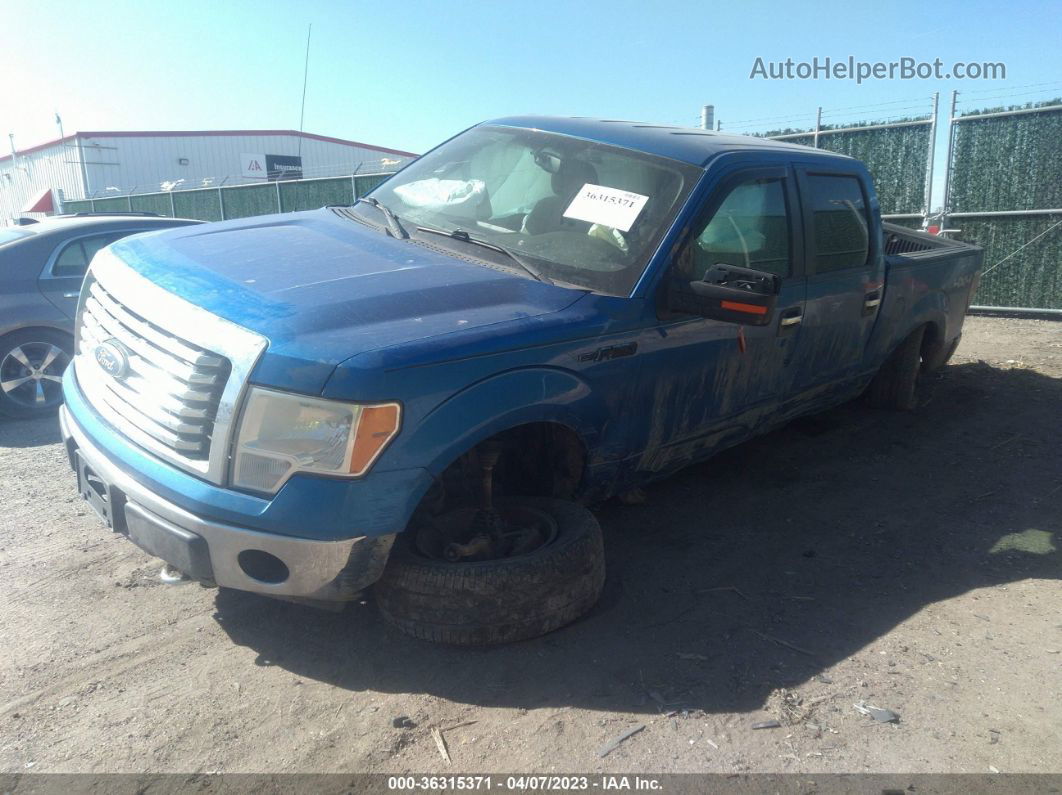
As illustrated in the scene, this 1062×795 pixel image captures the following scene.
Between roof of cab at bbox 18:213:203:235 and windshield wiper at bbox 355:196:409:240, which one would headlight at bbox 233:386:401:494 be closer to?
windshield wiper at bbox 355:196:409:240

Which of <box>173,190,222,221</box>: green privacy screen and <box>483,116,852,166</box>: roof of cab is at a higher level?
<box>483,116,852,166</box>: roof of cab

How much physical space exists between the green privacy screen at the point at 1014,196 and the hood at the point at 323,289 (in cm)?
1008

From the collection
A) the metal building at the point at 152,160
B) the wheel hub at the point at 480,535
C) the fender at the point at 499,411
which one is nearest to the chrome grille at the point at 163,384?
the fender at the point at 499,411

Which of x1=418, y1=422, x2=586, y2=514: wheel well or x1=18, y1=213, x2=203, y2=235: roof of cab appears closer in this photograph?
x1=418, y1=422, x2=586, y2=514: wheel well

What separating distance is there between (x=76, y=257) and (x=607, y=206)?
199 inches

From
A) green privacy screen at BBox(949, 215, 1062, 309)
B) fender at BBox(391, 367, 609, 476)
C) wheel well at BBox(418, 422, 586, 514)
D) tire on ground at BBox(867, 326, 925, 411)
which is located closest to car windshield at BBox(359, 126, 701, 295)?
fender at BBox(391, 367, 609, 476)

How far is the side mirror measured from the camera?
3207mm

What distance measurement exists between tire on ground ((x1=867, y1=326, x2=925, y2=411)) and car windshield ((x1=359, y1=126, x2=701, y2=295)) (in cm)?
307

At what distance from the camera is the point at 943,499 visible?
15.5 ft

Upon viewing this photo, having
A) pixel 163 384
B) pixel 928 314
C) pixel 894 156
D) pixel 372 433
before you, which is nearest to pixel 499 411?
pixel 372 433

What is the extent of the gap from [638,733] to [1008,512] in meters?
3.04

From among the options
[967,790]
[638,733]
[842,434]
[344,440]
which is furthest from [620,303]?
[842,434]

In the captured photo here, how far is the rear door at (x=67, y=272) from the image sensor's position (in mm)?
6457

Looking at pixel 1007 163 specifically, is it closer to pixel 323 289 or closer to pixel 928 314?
pixel 928 314
